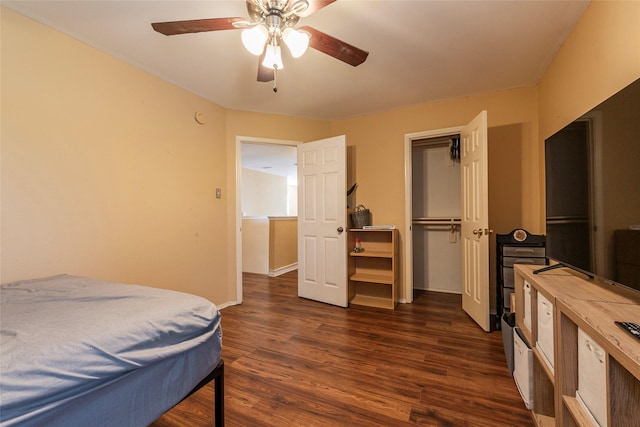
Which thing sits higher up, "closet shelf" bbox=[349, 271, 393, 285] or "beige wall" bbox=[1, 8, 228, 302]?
"beige wall" bbox=[1, 8, 228, 302]

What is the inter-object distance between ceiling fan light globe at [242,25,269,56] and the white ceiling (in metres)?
0.38

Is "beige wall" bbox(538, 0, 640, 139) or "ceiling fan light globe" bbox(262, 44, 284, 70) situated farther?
"ceiling fan light globe" bbox(262, 44, 284, 70)

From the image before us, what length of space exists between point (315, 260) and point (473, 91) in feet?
8.46

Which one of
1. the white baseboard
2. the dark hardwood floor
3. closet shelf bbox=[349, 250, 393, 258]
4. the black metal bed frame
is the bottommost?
the dark hardwood floor

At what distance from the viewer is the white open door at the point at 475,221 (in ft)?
7.53

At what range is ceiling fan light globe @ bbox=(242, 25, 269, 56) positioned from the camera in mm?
1347

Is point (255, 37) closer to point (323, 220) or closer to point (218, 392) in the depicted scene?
point (218, 392)

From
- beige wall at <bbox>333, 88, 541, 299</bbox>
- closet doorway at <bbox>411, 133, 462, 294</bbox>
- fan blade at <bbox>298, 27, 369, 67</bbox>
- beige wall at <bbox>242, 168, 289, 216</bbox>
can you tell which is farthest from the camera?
beige wall at <bbox>242, 168, 289, 216</bbox>

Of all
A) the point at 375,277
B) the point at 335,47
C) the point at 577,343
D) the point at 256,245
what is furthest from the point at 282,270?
the point at 577,343

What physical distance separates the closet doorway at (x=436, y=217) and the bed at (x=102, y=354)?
306 cm

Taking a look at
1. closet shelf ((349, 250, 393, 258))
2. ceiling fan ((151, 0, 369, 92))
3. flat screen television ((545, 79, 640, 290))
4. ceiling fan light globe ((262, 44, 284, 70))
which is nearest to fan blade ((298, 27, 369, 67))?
ceiling fan ((151, 0, 369, 92))

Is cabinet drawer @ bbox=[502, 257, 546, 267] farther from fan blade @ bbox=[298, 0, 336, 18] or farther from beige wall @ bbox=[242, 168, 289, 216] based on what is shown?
beige wall @ bbox=[242, 168, 289, 216]

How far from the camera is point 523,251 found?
2.30 metres

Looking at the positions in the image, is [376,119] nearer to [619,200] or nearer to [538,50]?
[538,50]
